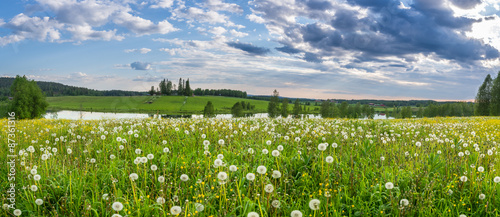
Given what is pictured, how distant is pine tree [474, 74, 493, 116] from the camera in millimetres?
70125

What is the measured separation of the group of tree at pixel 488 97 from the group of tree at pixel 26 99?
326 ft

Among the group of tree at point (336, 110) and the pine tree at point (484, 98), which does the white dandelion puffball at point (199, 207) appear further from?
the group of tree at point (336, 110)


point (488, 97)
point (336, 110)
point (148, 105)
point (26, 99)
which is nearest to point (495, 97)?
point (488, 97)

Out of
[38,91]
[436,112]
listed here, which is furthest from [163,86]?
[436,112]

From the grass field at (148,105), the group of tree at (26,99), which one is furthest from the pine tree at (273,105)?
the group of tree at (26,99)

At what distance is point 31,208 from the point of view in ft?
12.4

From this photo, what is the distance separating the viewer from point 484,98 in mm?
70625

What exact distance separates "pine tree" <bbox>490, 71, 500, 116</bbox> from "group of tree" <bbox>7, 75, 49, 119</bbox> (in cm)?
9903

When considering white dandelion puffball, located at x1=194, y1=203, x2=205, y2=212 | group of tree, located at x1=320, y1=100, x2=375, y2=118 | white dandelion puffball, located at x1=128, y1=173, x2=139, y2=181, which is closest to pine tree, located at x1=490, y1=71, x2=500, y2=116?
group of tree, located at x1=320, y1=100, x2=375, y2=118

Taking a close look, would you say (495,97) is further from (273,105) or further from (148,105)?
(148,105)

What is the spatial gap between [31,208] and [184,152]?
104 inches

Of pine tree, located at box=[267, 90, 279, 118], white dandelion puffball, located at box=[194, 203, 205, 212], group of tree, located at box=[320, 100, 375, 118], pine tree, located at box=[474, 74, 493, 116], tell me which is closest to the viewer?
white dandelion puffball, located at box=[194, 203, 205, 212]

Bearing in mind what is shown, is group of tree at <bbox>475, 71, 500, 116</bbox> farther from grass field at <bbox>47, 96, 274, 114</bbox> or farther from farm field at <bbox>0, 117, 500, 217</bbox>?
grass field at <bbox>47, 96, 274, 114</bbox>

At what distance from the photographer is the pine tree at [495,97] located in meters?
63.9
